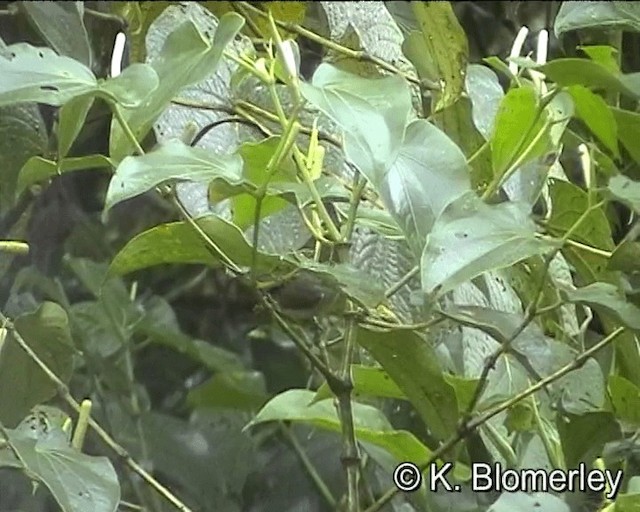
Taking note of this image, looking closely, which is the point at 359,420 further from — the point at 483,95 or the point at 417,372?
the point at 483,95

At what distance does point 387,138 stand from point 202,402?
1.26ft

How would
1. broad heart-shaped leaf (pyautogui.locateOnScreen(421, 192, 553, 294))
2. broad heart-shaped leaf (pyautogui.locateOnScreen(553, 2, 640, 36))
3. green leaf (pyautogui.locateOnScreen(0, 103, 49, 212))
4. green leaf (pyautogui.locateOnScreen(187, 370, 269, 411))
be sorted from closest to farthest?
broad heart-shaped leaf (pyautogui.locateOnScreen(421, 192, 553, 294)), broad heart-shaped leaf (pyautogui.locateOnScreen(553, 2, 640, 36)), green leaf (pyautogui.locateOnScreen(0, 103, 49, 212)), green leaf (pyautogui.locateOnScreen(187, 370, 269, 411))

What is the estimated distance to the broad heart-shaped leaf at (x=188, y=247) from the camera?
39 cm

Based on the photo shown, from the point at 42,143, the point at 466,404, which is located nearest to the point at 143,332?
the point at 42,143

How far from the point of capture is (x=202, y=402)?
689mm

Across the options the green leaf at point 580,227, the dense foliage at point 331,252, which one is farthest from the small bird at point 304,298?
the green leaf at point 580,227

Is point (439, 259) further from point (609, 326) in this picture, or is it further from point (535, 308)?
point (609, 326)

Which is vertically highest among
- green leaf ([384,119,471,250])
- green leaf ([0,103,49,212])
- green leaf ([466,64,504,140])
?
green leaf ([384,119,471,250])

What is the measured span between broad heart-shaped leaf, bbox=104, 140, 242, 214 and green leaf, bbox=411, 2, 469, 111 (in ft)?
0.60

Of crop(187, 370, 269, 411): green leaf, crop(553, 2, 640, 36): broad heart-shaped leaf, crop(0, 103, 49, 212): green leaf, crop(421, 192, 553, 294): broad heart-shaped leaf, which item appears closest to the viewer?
crop(421, 192, 553, 294): broad heart-shaped leaf

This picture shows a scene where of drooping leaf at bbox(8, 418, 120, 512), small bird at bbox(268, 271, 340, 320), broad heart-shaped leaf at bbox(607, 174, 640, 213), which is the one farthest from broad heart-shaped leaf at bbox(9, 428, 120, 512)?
broad heart-shaped leaf at bbox(607, 174, 640, 213)

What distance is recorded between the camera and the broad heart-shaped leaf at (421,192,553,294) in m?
0.34

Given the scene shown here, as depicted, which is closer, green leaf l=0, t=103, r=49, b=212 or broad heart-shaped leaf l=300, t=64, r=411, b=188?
broad heart-shaped leaf l=300, t=64, r=411, b=188

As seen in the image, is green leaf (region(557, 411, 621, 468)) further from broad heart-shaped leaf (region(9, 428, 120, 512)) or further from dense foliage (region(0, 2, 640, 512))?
broad heart-shaped leaf (region(9, 428, 120, 512))
